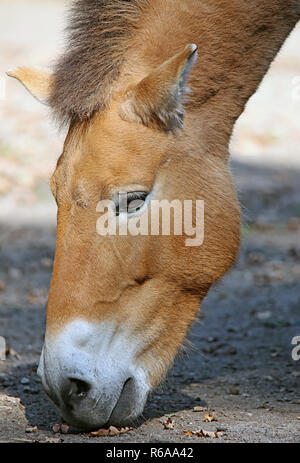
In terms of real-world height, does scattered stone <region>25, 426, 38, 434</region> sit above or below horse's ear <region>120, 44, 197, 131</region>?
below

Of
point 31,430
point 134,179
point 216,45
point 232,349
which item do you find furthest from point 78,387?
point 232,349

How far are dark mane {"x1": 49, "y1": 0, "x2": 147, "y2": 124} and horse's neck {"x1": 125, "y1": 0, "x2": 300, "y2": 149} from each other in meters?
0.10

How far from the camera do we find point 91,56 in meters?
3.65

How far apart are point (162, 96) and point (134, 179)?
1.39 ft

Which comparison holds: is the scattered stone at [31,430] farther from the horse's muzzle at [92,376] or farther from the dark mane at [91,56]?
the dark mane at [91,56]

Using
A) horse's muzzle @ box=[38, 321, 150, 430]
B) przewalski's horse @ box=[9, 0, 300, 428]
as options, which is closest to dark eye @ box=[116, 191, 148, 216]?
przewalski's horse @ box=[9, 0, 300, 428]

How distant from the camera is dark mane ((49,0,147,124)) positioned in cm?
357

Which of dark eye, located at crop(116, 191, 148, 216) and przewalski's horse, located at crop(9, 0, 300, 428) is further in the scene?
dark eye, located at crop(116, 191, 148, 216)

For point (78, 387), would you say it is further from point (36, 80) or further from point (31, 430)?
point (36, 80)

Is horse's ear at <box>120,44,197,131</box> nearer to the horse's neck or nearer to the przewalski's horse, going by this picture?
the przewalski's horse

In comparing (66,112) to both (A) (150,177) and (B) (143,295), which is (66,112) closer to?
(A) (150,177)

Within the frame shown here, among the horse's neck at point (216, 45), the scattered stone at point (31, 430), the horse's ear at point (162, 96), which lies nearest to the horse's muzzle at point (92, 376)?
the scattered stone at point (31, 430)

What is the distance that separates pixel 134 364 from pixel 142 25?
1.77 m

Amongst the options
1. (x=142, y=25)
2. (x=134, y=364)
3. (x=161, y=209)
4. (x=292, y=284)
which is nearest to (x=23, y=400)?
(x=134, y=364)
